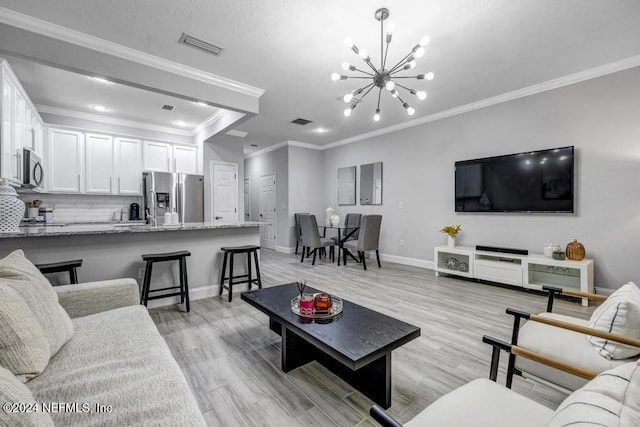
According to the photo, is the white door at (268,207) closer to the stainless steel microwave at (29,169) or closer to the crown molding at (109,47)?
the crown molding at (109,47)

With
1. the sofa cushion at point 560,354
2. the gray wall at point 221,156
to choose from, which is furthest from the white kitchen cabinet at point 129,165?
the sofa cushion at point 560,354

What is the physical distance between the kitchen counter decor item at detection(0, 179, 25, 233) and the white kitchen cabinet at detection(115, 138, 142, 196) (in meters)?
2.79

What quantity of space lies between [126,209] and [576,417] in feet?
20.4

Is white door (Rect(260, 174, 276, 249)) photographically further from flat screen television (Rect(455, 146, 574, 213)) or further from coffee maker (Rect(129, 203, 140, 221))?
flat screen television (Rect(455, 146, 574, 213))

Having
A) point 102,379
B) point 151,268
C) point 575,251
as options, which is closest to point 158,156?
point 151,268

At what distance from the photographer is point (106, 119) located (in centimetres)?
489

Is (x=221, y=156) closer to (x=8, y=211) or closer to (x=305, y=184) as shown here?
(x=305, y=184)

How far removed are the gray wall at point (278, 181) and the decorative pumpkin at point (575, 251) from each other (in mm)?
5122

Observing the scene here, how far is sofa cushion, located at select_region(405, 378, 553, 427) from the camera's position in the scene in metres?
0.91

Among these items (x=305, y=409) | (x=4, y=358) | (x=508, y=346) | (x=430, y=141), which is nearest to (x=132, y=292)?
(x=4, y=358)

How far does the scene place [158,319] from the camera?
2822 millimetres

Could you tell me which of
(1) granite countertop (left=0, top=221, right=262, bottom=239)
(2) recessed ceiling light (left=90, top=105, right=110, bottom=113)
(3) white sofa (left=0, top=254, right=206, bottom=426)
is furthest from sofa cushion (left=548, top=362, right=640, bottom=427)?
(2) recessed ceiling light (left=90, top=105, right=110, bottom=113)

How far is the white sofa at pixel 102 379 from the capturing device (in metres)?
0.89

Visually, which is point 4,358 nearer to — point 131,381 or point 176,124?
point 131,381
